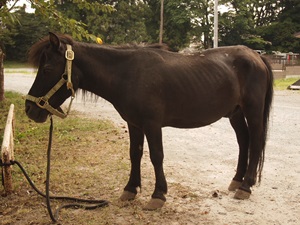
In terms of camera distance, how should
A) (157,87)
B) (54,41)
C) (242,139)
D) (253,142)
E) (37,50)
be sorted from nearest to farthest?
(54,41) → (37,50) → (157,87) → (253,142) → (242,139)

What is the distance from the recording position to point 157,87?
3701 mm

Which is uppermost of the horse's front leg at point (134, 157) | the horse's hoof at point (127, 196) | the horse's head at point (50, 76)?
the horse's head at point (50, 76)

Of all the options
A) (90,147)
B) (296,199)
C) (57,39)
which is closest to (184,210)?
(296,199)

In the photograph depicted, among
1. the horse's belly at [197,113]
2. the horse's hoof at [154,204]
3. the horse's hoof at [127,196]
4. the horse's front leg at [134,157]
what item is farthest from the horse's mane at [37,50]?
the horse's hoof at [154,204]

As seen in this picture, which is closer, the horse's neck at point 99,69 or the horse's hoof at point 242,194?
the horse's neck at point 99,69

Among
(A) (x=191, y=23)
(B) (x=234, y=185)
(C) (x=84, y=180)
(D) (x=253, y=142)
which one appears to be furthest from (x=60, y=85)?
(A) (x=191, y=23)

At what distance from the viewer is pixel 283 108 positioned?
37.3 feet

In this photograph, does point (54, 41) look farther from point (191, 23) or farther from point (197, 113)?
point (191, 23)

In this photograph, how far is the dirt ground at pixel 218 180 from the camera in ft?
12.2

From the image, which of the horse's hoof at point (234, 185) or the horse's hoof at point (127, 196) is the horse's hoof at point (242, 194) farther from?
the horse's hoof at point (127, 196)

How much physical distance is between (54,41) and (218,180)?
2948 millimetres

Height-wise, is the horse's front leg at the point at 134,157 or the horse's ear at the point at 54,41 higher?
the horse's ear at the point at 54,41

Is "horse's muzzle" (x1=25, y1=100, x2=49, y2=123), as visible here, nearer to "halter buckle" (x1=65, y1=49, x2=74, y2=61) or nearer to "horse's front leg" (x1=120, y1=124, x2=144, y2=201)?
"halter buckle" (x1=65, y1=49, x2=74, y2=61)

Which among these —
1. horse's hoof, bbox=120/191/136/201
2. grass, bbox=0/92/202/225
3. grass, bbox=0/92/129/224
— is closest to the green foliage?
grass, bbox=0/92/129/224
